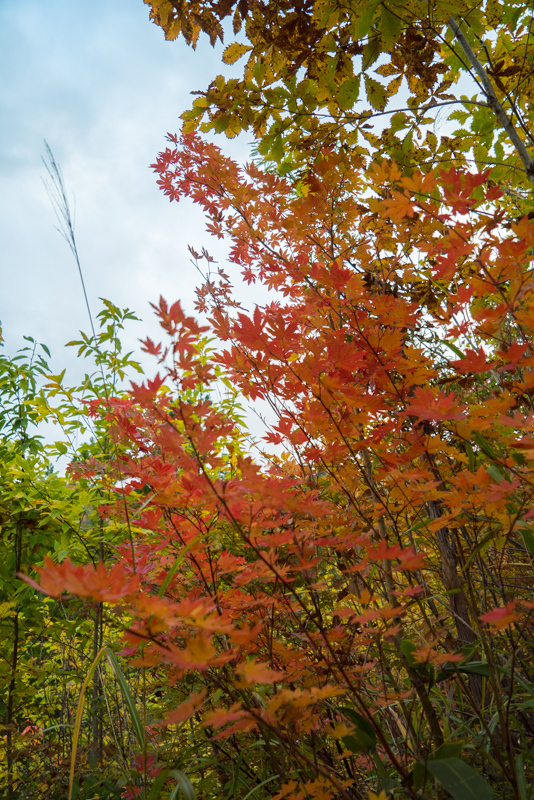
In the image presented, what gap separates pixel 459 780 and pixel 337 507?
0.86 m

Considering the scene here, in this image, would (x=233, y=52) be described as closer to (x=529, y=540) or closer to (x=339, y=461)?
(x=339, y=461)

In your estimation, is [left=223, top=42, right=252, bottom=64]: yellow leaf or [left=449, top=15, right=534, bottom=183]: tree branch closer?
[left=449, top=15, right=534, bottom=183]: tree branch

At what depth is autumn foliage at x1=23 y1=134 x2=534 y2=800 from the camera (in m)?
0.94

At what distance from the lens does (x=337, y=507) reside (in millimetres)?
1598

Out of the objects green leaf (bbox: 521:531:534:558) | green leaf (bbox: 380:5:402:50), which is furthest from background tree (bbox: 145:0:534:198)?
green leaf (bbox: 521:531:534:558)

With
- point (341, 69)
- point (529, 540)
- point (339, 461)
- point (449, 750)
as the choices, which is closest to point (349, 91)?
point (341, 69)

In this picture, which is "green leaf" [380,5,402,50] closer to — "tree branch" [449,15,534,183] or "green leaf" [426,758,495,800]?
"tree branch" [449,15,534,183]

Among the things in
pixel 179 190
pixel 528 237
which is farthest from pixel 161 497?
pixel 179 190

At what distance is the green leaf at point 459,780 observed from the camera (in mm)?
769

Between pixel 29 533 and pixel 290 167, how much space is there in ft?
7.28

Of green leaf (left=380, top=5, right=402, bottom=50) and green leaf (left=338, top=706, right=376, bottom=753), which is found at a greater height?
green leaf (left=380, top=5, right=402, bottom=50)

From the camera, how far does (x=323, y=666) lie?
1241 millimetres

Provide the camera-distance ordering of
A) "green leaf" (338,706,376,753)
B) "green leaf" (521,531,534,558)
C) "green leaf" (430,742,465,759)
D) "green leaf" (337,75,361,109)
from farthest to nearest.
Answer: "green leaf" (337,75,361,109) → "green leaf" (521,531,534,558) → "green leaf" (338,706,376,753) → "green leaf" (430,742,465,759)

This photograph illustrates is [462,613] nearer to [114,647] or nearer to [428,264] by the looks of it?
[114,647]
